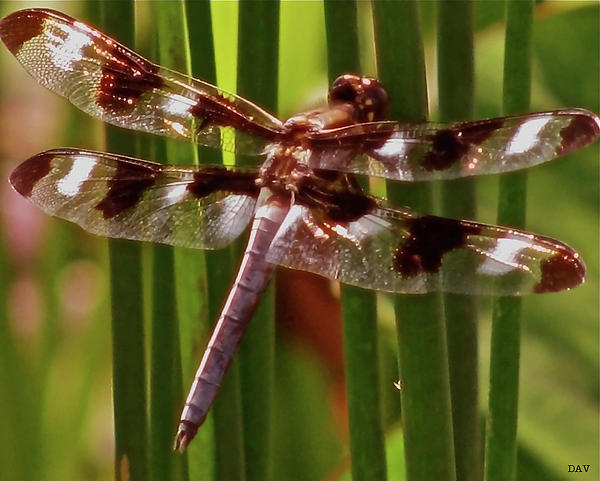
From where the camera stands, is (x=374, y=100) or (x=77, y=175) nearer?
(x=374, y=100)

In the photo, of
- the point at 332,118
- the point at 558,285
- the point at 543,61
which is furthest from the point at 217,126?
the point at 543,61

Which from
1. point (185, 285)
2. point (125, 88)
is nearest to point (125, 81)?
point (125, 88)

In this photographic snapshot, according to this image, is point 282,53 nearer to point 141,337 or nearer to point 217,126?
point 217,126

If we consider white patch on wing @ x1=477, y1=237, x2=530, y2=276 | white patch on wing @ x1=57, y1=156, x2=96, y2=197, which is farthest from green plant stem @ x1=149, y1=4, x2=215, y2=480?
white patch on wing @ x1=477, y1=237, x2=530, y2=276

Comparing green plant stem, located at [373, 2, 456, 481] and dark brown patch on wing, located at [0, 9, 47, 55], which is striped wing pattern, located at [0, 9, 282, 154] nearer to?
dark brown patch on wing, located at [0, 9, 47, 55]

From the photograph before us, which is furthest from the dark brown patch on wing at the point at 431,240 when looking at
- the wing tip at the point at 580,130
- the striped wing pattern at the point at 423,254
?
the wing tip at the point at 580,130

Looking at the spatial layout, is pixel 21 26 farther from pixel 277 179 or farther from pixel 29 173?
pixel 277 179

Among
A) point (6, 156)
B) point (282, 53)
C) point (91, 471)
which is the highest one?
point (282, 53)
